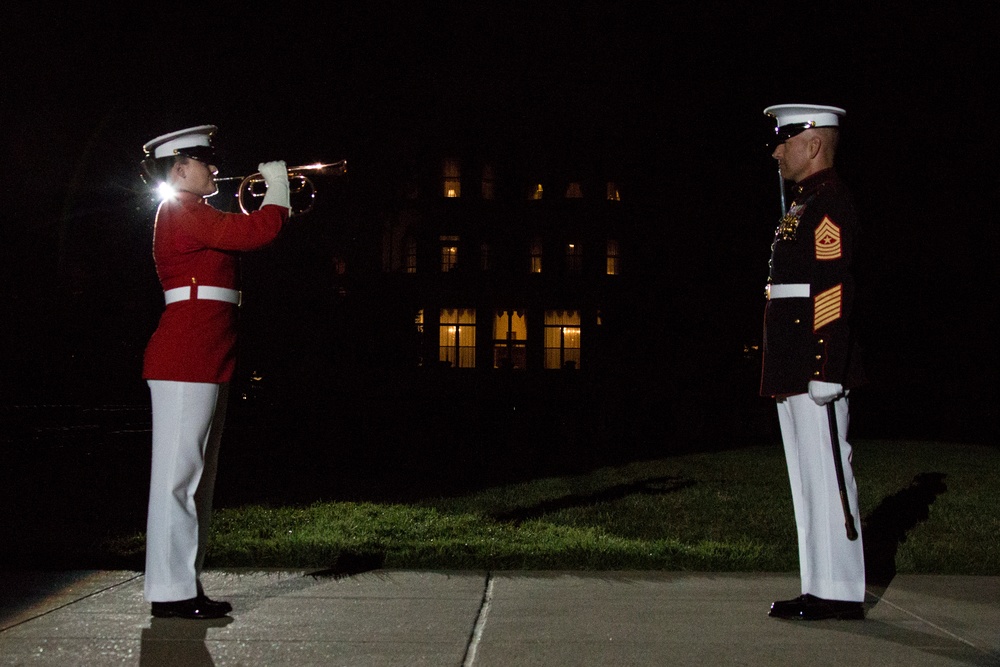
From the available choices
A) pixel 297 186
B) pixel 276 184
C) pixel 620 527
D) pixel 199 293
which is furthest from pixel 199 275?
pixel 620 527

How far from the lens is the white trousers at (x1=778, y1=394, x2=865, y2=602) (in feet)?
15.4

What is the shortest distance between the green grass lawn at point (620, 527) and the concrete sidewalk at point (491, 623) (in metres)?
0.37

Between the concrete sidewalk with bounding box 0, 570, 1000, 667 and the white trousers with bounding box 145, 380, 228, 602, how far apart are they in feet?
0.62

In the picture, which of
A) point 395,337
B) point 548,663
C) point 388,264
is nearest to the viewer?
point 548,663

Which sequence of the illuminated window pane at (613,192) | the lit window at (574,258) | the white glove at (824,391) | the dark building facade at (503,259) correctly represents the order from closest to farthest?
1. the white glove at (824,391)
2. the dark building facade at (503,259)
3. the lit window at (574,258)
4. the illuminated window pane at (613,192)

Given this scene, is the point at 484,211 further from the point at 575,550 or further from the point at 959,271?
the point at 575,550

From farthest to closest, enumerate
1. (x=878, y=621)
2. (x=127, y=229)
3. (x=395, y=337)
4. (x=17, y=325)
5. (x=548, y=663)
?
1. (x=395, y=337)
2. (x=127, y=229)
3. (x=17, y=325)
4. (x=878, y=621)
5. (x=548, y=663)

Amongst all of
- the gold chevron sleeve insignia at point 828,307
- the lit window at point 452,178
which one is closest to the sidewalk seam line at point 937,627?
the gold chevron sleeve insignia at point 828,307

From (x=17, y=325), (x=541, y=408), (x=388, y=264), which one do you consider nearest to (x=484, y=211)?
(x=388, y=264)

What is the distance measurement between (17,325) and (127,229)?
3.95 metres

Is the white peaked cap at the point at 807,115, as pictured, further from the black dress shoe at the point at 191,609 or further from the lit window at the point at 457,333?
the lit window at the point at 457,333

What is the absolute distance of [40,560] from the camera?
247 inches

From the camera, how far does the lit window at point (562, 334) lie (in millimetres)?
50812

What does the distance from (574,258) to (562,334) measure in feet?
11.2
